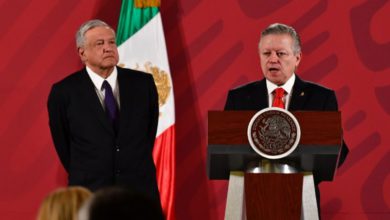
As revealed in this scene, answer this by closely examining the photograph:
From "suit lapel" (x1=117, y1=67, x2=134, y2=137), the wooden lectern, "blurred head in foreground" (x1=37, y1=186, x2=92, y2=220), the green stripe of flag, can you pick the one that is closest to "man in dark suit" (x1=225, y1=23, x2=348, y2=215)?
the wooden lectern

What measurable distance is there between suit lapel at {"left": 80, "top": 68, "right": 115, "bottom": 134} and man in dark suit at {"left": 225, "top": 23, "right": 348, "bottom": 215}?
0.80 metres

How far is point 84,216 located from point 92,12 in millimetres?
5123

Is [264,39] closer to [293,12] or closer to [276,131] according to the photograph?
[276,131]

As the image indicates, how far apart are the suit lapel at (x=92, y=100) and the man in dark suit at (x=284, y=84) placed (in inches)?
31.6

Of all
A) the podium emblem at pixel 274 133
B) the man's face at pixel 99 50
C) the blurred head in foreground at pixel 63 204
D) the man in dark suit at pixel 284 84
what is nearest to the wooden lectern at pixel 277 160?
the podium emblem at pixel 274 133

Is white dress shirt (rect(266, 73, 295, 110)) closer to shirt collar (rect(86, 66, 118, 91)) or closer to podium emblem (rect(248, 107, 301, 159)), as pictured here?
podium emblem (rect(248, 107, 301, 159))

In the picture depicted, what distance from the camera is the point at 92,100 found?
4.46 metres

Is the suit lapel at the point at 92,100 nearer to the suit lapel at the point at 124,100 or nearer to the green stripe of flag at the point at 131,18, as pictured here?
the suit lapel at the point at 124,100

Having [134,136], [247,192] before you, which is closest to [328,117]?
[247,192]

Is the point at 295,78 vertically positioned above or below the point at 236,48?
below

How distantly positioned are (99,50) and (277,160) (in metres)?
1.42

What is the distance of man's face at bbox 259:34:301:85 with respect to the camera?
12.9 feet

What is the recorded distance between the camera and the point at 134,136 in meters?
4.47

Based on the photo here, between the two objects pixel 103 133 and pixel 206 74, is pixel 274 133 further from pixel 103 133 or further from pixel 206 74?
pixel 206 74
